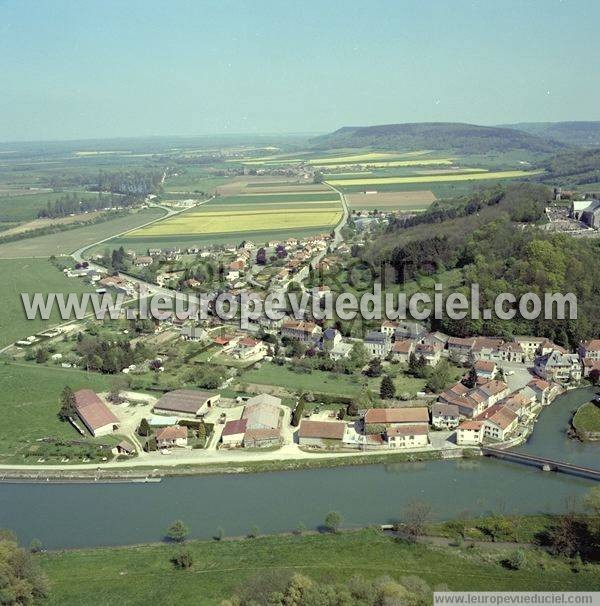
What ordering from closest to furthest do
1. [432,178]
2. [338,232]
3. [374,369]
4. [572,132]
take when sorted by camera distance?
[374,369], [338,232], [432,178], [572,132]

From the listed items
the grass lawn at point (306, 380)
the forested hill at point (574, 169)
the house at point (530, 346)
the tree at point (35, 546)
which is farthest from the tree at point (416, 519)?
the forested hill at point (574, 169)

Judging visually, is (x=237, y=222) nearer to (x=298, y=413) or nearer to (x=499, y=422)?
(x=298, y=413)

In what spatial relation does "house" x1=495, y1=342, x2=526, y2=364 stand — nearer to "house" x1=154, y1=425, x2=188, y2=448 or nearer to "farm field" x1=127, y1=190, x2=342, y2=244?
"house" x1=154, y1=425, x2=188, y2=448

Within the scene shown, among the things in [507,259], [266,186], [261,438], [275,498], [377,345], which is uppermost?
[266,186]

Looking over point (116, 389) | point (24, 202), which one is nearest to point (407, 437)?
point (116, 389)

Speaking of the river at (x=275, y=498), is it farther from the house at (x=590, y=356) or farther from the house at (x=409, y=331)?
the house at (x=409, y=331)

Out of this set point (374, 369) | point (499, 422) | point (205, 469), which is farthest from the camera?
point (374, 369)

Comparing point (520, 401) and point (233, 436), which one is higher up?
point (520, 401)
